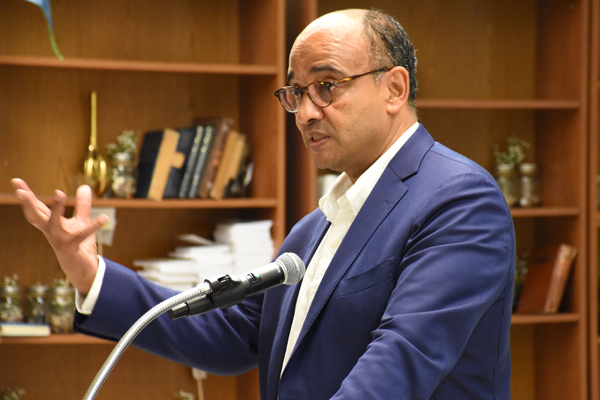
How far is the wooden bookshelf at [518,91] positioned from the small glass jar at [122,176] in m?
0.62

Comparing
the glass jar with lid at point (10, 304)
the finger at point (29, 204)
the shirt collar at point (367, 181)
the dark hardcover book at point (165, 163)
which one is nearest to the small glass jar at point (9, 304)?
the glass jar with lid at point (10, 304)

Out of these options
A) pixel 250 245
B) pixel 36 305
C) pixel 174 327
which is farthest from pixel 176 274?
pixel 174 327

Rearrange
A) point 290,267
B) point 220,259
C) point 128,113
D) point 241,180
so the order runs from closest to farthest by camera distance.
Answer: point 290,267 → point 220,259 → point 241,180 → point 128,113

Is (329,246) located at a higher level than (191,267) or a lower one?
higher

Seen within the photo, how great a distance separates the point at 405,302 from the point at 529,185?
199 cm

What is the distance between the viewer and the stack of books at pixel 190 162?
8.39 ft

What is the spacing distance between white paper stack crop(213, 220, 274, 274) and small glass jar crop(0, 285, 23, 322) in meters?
0.79

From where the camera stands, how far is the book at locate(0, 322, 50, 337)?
2.45 metres

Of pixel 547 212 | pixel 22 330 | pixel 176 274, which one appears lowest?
pixel 22 330

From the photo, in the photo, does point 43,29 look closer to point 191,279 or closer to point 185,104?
point 185,104

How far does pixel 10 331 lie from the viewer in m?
2.45

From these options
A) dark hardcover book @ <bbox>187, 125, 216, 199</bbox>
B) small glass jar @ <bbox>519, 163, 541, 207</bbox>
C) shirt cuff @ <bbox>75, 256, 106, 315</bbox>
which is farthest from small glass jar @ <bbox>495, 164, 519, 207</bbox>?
shirt cuff @ <bbox>75, 256, 106, 315</bbox>

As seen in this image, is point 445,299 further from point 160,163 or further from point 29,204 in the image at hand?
point 160,163

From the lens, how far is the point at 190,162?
2574mm
